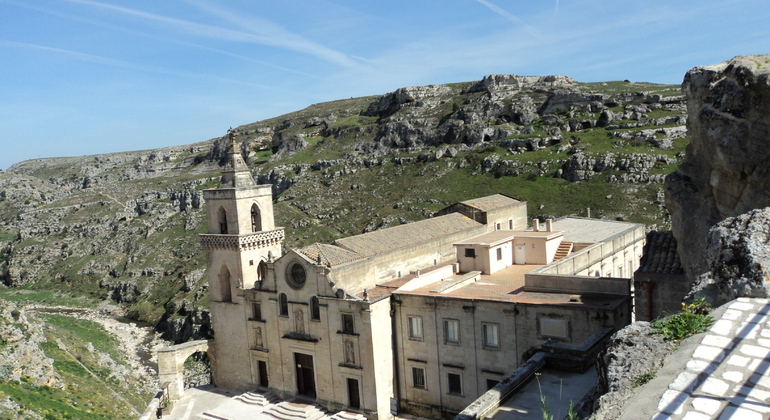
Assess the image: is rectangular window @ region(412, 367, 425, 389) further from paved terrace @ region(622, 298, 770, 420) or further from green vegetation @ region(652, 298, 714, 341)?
paved terrace @ region(622, 298, 770, 420)

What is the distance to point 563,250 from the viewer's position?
3250cm

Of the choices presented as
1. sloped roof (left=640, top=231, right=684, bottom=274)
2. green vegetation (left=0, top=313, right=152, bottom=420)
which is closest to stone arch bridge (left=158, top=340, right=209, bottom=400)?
green vegetation (left=0, top=313, right=152, bottom=420)

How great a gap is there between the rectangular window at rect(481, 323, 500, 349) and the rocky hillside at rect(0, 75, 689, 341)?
130ft

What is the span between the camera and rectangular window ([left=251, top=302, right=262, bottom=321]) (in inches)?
1165

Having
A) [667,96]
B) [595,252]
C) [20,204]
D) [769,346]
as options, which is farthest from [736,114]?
[20,204]

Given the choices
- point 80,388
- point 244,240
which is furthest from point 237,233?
point 80,388

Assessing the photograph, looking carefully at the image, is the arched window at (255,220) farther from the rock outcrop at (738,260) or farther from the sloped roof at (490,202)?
the rock outcrop at (738,260)

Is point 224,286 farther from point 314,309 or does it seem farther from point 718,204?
point 718,204

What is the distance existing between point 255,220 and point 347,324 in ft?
30.1

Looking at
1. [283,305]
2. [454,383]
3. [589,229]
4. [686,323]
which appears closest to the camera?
[686,323]

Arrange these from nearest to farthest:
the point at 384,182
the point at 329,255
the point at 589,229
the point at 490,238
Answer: the point at 329,255, the point at 490,238, the point at 589,229, the point at 384,182

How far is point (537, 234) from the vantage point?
Result: 32344 mm

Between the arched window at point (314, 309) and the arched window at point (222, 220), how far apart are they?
291 inches

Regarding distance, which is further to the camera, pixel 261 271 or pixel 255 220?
pixel 261 271
